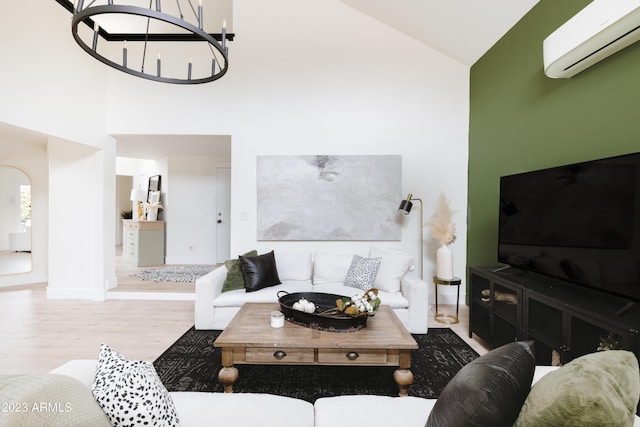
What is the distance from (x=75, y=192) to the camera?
429 centimetres

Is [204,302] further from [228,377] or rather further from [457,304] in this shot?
[457,304]

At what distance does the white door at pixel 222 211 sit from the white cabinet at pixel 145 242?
124cm

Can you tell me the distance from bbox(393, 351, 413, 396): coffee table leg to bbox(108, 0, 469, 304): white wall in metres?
2.20

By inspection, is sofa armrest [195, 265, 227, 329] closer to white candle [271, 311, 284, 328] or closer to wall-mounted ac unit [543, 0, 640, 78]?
white candle [271, 311, 284, 328]

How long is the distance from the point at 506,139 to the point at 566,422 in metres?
3.27

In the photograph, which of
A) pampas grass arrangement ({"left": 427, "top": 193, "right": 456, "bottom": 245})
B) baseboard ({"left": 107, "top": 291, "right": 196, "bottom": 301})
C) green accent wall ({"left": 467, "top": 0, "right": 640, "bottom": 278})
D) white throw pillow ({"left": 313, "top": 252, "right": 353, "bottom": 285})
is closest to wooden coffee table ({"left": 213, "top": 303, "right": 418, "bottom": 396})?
white throw pillow ({"left": 313, "top": 252, "right": 353, "bottom": 285})

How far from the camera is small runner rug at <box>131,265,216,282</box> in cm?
510

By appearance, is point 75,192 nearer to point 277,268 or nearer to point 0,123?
point 0,123

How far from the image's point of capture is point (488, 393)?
0.78 m

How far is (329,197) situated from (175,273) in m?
3.35

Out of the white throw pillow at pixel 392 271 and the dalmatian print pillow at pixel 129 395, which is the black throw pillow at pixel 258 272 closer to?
the white throw pillow at pixel 392 271

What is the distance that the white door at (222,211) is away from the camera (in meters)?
6.73

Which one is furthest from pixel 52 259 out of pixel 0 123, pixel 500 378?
pixel 500 378

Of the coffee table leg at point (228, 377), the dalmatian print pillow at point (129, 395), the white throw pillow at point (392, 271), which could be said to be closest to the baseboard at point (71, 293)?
the coffee table leg at point (228, 377)
